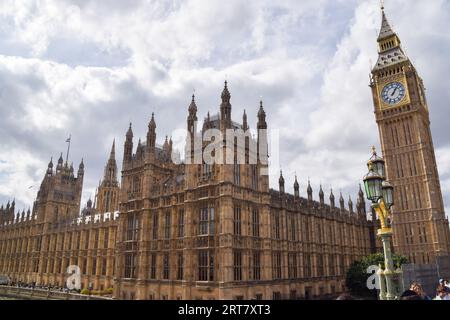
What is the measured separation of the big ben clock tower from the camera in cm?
6881

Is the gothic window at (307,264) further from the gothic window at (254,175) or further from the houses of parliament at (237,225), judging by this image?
the gothic window at (254,175)

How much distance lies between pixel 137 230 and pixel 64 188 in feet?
190

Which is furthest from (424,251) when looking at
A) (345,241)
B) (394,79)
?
(394,79)

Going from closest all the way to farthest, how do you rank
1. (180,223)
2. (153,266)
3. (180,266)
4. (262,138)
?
(180,266) → (180,223) → (153,266) → (262,138)

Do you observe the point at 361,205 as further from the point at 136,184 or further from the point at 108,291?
the point at 108,291

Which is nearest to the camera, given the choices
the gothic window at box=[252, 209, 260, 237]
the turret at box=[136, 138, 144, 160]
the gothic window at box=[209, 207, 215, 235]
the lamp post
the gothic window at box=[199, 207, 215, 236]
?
the lamp post

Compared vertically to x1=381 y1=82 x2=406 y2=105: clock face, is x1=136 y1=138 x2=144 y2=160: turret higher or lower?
lower

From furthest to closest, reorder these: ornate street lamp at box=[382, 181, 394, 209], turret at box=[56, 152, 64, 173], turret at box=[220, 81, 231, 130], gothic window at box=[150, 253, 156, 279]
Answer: turret at box=[56, 152, 64, 173]
gothic window at box=[150, 253, 156, 279]
turret at box=[220, 81, 231, 130]
ornate street lamp at box=[382, 181, 394, 209]

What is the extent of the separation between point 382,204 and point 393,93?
234 feet

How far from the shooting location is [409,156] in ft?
242

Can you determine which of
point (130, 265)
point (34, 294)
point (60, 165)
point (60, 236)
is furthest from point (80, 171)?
point (130, 265)

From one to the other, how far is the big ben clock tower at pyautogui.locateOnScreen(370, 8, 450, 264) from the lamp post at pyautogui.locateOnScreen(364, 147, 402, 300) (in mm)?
61813

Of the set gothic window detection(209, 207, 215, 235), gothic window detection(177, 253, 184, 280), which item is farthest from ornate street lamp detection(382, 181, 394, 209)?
gothic window detection(177, 253, 184, 280)

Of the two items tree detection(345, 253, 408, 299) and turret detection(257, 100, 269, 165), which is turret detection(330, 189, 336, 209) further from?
turret detection(257, 100, 269, 165)
